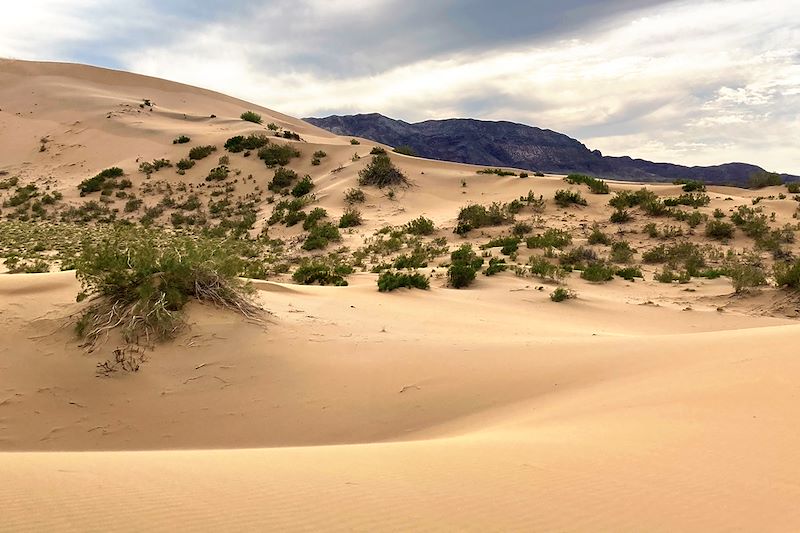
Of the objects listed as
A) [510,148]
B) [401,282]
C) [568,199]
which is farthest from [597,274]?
[510,148]

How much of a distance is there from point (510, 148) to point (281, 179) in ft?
222

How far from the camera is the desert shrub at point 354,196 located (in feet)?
70.5

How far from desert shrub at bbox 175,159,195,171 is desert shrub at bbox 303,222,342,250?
1351cm

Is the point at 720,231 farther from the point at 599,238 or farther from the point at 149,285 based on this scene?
the point at 149,285

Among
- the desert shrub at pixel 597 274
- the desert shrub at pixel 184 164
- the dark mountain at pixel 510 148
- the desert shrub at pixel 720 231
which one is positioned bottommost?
the desert shrub at pixel 597 274

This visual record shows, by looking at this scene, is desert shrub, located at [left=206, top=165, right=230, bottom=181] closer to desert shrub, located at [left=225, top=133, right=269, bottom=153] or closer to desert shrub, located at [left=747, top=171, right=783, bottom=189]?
desert shrub, located at [left=225, top=133, right=269, bottom=153]

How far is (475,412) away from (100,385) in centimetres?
360

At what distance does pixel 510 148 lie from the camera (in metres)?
86.5

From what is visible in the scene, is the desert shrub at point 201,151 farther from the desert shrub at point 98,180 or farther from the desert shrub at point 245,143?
the desert shrub at point 98,180

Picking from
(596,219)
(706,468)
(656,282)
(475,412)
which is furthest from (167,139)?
(706,468)

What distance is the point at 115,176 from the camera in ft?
87.1

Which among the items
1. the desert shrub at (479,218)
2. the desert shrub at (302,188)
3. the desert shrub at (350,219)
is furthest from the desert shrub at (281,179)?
the desert shrub at (479,218)

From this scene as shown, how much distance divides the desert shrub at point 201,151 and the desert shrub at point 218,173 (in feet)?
7.69

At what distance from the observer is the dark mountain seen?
269 ft
